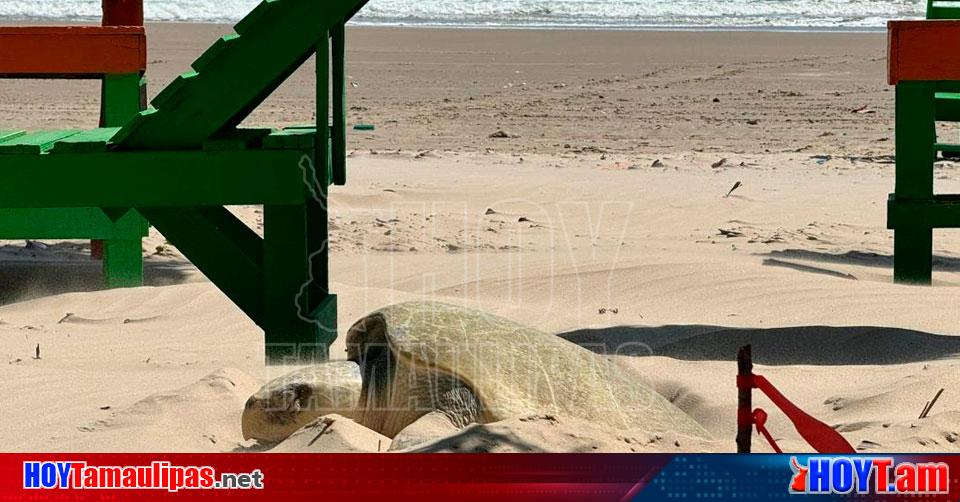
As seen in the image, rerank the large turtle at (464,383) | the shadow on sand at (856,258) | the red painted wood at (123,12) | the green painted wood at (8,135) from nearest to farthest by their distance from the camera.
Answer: the large turtle at (464,383), the green painted wood at (8,135), the shadow on sand at (856,258), the red painted wood at (123,12)

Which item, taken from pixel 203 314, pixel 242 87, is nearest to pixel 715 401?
pixel 242 87

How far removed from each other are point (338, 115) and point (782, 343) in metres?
2.06

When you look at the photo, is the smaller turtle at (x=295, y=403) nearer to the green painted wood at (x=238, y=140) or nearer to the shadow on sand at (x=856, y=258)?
the green painted wood at (x=238, y=140)

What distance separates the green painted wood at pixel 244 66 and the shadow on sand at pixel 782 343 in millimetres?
1686

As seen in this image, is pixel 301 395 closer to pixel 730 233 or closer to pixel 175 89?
pixel 175 89

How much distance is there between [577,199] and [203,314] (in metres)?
3.50

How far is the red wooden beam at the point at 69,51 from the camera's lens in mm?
6047

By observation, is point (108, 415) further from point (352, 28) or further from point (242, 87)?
point (352, 28)

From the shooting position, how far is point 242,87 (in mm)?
4570

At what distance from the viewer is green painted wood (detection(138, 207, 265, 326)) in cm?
482

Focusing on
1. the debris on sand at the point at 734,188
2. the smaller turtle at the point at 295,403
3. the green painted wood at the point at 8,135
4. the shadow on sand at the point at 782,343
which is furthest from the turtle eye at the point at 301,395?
the debris on sand at the point at 734,188

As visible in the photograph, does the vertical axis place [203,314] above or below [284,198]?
below

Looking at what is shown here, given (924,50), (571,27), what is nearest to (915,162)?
(924,50)

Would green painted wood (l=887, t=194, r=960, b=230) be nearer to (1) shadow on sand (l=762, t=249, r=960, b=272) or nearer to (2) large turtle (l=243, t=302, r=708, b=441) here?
(1) shadow on sand (l=762, t=249, r=960, b=272)
